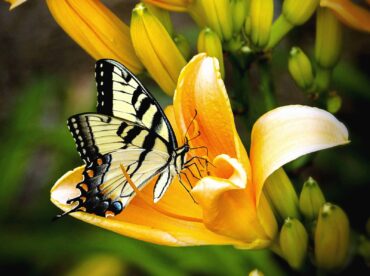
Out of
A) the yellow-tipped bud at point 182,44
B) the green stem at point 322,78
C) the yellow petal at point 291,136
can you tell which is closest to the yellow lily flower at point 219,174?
the yellow petal at point 291,136

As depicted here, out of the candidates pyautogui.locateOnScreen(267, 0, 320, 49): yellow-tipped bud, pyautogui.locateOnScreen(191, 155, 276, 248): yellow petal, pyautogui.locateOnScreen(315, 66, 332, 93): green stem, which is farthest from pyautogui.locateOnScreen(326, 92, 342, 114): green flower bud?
pyautogui.locateOnScreen(191, 155, 276, 248): yellow petal

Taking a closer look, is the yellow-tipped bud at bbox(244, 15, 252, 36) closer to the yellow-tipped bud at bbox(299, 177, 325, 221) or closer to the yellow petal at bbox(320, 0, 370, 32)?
the yellow petal at bbox(320, 0, 370, 32)

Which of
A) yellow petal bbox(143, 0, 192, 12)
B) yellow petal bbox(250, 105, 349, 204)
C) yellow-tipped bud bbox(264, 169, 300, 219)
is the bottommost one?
yellow-tipped bud bbox(264, 169, 300, 219)

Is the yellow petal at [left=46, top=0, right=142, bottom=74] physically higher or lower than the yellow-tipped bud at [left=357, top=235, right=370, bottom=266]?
higher

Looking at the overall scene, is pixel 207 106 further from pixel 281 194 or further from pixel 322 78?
pixel 322 78

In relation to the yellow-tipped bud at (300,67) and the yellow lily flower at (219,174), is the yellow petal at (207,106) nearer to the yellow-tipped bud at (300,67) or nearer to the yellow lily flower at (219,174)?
the yellow lily flower at (219,174)

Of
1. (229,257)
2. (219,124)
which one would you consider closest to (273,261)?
(229,257)

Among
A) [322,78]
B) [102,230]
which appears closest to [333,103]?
[322,78]
